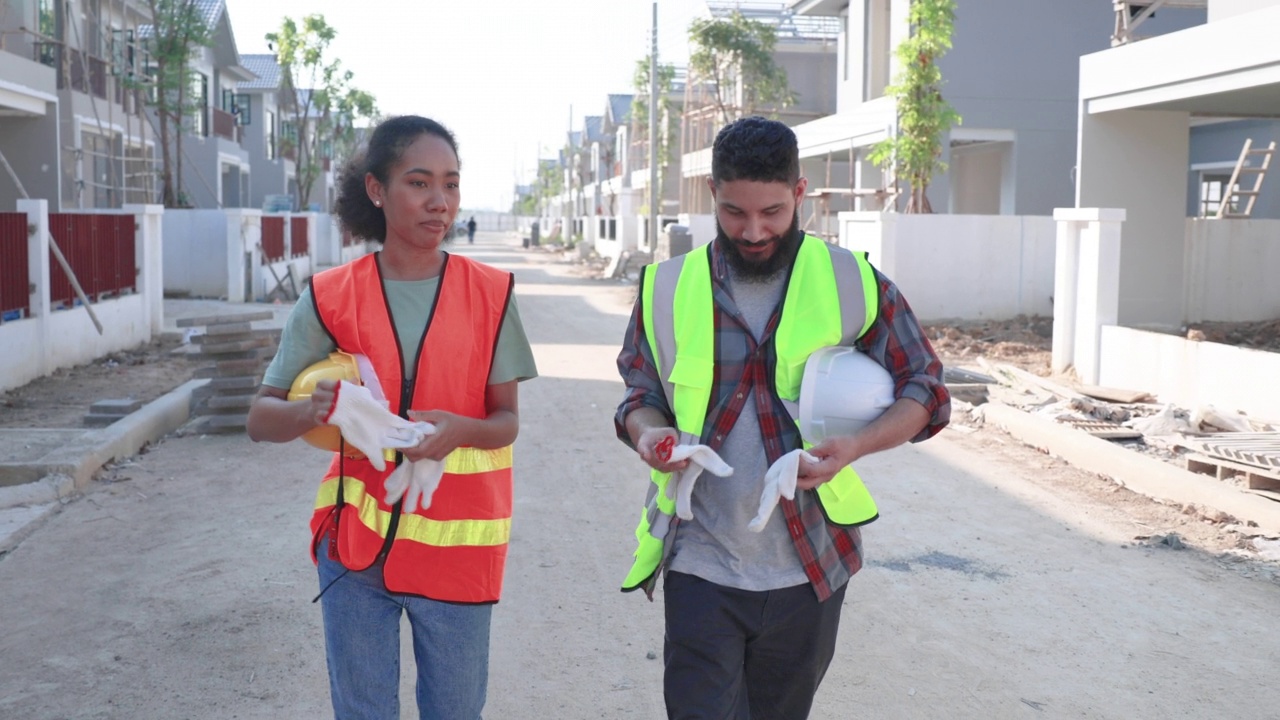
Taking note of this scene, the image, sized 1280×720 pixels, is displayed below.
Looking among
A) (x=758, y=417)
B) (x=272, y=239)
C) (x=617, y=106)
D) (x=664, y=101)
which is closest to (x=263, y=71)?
(x=664, y=101)

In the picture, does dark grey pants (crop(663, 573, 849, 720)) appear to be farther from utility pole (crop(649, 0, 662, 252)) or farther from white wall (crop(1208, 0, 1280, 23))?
utility pole (crop(649, 0, 662, 252))

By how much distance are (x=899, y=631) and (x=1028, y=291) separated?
14250mm

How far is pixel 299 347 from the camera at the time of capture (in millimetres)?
3094

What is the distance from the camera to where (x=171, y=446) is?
10242mm

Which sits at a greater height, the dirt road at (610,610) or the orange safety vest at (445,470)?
the orange safety vest at (445,470)

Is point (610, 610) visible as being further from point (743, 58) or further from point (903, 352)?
point (743, 58)

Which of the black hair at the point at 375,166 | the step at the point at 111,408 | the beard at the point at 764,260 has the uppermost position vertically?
the black hair at the point at 375,166

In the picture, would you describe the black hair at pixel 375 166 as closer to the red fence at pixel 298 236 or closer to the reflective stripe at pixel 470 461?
the reflective stripe at pixel 470 461

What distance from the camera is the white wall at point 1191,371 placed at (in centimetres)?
1047

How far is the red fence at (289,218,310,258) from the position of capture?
1202 inches

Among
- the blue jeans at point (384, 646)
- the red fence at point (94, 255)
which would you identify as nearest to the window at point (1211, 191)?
the red fence at point (94, 255)

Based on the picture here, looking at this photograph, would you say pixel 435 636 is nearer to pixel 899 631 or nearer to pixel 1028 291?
pixel 899 631

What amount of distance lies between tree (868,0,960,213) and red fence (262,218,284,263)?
12843 mm

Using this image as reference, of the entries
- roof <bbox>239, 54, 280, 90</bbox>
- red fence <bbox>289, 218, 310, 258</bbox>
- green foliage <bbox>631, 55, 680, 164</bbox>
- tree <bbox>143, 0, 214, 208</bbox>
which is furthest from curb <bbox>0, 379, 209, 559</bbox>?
roof <bbox>239, 54, 280, 90</bbox>
